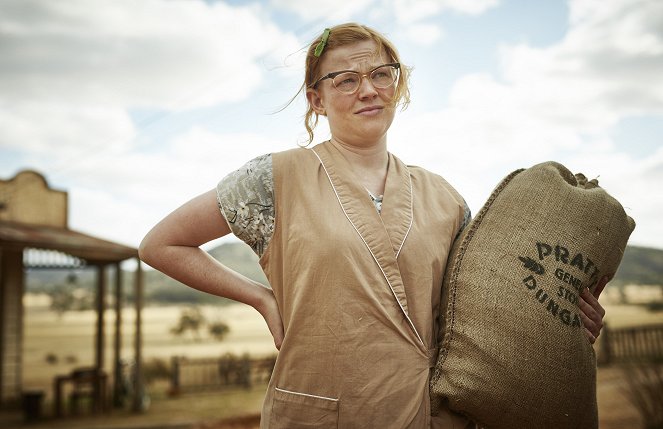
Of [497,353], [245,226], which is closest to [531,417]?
[497,353]

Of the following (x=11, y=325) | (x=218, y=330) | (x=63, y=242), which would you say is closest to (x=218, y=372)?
(x=11, y=325)

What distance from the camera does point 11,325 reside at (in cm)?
1001

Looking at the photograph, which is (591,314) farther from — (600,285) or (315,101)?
(315,101)

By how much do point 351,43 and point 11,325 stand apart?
10.3m

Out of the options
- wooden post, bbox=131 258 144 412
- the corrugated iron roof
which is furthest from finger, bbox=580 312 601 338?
wooden post, bbox=131 258 144 412

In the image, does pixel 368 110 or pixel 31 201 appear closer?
pixel 368 110

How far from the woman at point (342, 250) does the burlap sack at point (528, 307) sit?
8 centimetres

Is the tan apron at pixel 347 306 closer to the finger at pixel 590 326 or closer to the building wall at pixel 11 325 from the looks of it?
the finger at pixel 590 326

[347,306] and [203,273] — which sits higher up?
[203,273]

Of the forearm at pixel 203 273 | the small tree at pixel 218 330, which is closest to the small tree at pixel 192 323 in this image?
the small tree at pixel 218 330

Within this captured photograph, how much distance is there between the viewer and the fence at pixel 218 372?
13281 mm

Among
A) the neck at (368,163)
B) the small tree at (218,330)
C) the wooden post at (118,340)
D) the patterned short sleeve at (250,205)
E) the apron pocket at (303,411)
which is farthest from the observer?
the small tree at (218,330)

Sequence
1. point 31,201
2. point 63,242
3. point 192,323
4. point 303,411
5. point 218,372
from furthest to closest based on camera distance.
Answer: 1. point 192,323
2. point 218,372
3. point 31,201
4. point 63,242
5. point 303,411

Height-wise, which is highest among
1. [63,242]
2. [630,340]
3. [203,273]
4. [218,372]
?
[63,242]
